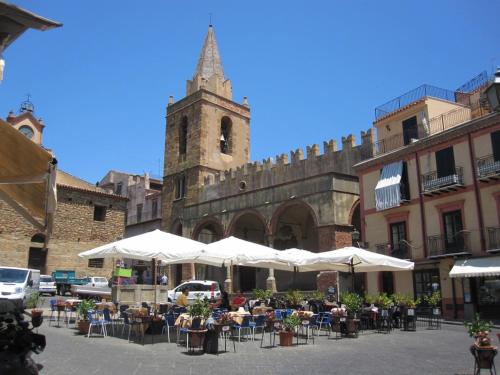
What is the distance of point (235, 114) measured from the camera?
40.9 metres

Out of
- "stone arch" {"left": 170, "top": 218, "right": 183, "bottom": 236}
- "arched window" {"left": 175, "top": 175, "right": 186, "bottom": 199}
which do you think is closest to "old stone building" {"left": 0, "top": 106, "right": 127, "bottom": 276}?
"stone arch" {"left": 170, "top": 218, "right": 183, "bottom": 236}

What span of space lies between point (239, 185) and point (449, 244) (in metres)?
17.8

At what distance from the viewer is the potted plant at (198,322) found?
29.5 ft

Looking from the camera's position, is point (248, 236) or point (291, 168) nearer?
point (291, 168)

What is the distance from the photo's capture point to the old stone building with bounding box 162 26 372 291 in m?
25.9

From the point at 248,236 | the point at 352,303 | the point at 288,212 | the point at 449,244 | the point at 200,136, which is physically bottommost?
the point at 352,303

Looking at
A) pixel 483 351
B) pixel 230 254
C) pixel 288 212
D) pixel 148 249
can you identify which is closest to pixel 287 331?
pixel 230 254

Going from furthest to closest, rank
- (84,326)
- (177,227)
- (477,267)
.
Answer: (177,227), (477,267), (84,326)

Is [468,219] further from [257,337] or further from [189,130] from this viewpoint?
[189,130]

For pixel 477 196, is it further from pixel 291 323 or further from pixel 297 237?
pixel 297 237

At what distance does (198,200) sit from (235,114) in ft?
29.5

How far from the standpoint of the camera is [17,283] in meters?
15.4

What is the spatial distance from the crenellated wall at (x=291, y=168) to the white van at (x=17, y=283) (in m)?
15.7

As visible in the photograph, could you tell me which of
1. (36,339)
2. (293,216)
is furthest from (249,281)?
(36,339)
